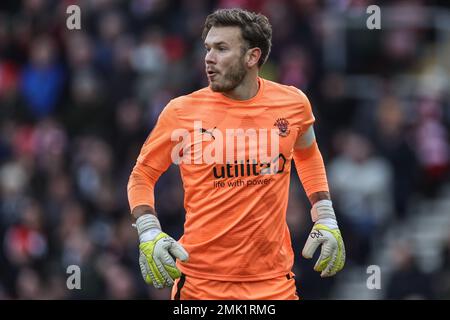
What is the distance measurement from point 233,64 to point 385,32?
8.58 m

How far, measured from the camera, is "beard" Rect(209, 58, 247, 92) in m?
7.88

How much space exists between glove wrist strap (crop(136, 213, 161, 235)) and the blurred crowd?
5.31 m

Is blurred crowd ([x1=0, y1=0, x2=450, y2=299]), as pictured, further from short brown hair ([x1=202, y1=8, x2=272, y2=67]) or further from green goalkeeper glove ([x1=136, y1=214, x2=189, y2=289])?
green goalkeeper glove ([x1=136, y1=214, x2=189, y2=289])

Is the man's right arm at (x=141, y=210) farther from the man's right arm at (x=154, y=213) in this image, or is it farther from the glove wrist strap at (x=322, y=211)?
the glove wrist strap at (x=322, y=211)

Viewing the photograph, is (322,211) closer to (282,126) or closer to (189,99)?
(282,126)

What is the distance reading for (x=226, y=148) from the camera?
7.86 meters

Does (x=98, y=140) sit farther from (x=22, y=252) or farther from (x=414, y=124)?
(x=414, y=124)

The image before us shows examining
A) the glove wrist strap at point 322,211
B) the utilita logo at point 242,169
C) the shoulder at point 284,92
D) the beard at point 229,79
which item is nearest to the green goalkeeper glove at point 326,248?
the glove wrist strap at point 322,211

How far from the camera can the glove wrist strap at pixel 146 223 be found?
7809mm

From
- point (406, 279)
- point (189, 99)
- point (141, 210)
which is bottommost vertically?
point (406, 279)

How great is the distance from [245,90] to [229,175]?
0.59m

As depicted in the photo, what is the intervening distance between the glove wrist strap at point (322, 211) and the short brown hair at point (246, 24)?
41.9 inches

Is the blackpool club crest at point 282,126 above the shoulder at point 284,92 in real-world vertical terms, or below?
below

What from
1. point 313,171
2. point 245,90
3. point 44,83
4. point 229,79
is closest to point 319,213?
point 313,171
